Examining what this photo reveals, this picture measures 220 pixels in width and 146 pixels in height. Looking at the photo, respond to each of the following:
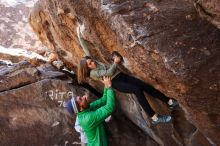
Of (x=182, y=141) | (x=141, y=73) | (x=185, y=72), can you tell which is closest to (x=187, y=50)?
(x=185, y=72)

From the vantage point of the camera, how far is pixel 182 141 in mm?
8625

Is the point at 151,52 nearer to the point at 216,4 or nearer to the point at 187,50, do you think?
the point at 187,50

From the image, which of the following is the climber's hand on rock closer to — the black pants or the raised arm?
the black pants

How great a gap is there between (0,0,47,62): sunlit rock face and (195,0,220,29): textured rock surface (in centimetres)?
2733

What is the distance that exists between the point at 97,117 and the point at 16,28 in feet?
102

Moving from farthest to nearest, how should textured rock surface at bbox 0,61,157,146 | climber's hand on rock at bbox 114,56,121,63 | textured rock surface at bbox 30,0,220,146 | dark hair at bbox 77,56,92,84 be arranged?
1. textured rock surface at bbox 0,61,157,146
2. dark hair at bbox 77,56,92,84
3. climber's hand on rock at bbox 114,56,121,63
4. textured rock surface at bbox 30,0,220,146

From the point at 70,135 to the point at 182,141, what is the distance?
309 centimetres

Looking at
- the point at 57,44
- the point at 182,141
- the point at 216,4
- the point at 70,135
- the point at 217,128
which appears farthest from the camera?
the point at 57,44

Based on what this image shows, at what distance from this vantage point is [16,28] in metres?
37.2

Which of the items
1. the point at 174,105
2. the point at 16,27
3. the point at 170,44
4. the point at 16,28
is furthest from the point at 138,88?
the point at 16,27

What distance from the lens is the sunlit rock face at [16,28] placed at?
34.8 m

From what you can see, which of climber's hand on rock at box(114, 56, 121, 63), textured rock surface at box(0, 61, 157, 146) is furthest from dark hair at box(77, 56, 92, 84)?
textured rock surface at box(0, 61, 157, 146)

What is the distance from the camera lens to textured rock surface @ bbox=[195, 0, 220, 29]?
561cm

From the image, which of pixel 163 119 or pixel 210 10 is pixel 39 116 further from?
pixel 210 10
